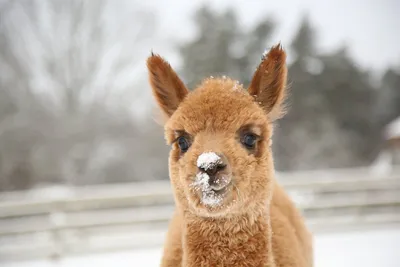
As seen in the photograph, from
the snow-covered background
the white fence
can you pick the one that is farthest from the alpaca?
the snow-covered background

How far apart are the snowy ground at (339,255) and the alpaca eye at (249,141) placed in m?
3.91

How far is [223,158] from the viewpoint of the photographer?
64.2 inches

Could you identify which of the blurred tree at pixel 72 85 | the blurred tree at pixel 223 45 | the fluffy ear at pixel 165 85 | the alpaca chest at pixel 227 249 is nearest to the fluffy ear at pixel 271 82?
the fluffy ear at pixel 165 85

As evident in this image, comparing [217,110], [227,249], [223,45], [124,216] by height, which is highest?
[223,45]

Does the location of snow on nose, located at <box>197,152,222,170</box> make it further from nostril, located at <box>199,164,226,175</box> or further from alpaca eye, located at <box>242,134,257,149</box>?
alpaca eye, located at <box>242,134,257,149</box>

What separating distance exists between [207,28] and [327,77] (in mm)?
5427

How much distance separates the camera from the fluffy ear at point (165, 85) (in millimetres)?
1919

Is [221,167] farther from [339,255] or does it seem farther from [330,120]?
[330,120]

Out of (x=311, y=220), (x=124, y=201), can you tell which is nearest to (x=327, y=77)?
(x=311, y=220)

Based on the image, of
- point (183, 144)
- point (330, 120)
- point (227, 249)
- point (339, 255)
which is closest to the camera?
point (227, 249)

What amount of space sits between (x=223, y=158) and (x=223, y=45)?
1395cm

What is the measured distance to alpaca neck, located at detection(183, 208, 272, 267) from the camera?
5.58 feet

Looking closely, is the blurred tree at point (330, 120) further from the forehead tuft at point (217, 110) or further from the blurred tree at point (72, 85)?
the forehead tuft at point (217, 110)

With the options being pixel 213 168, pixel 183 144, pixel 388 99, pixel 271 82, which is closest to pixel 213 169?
pixel 213 168
